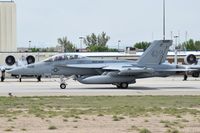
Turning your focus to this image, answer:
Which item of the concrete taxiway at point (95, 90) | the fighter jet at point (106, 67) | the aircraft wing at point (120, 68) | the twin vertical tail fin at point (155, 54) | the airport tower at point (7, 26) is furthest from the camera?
the airport tower at point (7, 26)

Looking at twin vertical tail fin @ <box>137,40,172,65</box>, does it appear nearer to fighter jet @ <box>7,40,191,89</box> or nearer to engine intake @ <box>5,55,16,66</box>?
fighter jet @ <box>7,40,191,89</box>

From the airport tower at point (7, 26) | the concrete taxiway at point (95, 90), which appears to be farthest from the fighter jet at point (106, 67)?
the airport tower at point (7, 26)

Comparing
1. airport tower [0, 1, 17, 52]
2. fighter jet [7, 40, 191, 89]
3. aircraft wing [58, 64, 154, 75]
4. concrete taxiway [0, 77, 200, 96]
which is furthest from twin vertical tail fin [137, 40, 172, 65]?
airport tower [0, 1, 17, 52]

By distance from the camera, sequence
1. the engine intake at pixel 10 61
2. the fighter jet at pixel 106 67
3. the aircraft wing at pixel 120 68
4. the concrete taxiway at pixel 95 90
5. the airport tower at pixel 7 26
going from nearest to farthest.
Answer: the concrete taxiway at pixel 95 90 < the aircraft wing at pixel 120 68 < the fighter jet at pixel 106 67 < the engine intake at pixel 10 61 < the airport tower at pixel 7 26

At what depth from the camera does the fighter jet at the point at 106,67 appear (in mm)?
36812

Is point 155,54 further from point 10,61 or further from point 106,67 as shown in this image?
point 10,61

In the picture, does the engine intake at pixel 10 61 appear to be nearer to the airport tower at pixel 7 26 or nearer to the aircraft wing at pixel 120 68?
the aircraft wing at pixel 120 68

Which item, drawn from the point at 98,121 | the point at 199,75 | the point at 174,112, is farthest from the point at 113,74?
the point at 199,75

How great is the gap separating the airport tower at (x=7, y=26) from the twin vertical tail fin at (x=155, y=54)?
6464 cm

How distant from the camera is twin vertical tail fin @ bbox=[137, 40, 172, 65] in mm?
37875

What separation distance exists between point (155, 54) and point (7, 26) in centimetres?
6675

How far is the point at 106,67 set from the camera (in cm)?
3762

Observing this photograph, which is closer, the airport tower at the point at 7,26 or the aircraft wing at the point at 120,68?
the aircraft wing at the point at 120,68

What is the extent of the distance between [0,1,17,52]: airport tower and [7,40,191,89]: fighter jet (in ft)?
207
